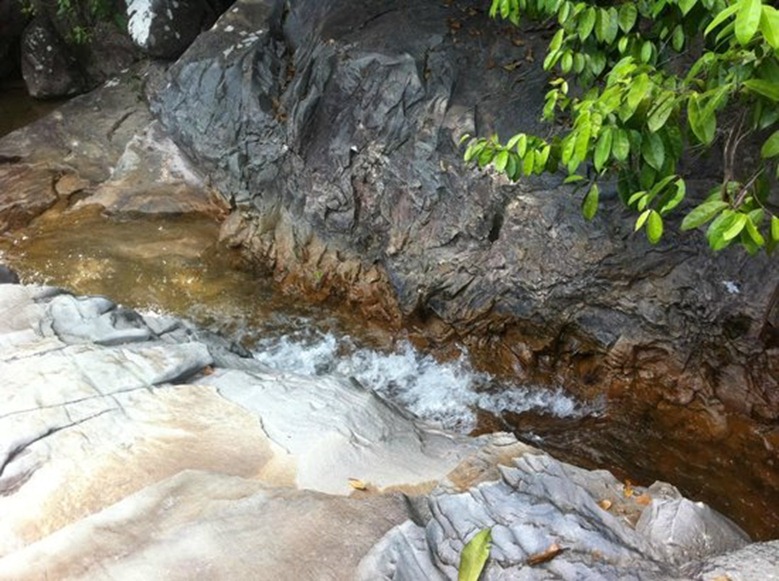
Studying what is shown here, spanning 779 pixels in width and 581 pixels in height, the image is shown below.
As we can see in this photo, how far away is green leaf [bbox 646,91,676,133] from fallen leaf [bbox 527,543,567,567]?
1.70 m

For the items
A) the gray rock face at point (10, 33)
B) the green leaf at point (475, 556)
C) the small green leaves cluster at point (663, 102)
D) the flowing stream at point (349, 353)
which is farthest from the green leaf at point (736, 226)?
the gray rock face at point (10, 33)

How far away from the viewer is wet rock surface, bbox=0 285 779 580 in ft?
8.84

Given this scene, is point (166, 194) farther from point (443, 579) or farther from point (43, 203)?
point (443, 579)

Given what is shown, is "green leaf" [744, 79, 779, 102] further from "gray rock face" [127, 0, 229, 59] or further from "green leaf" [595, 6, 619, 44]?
"gray rock face" [127, 0, 229, 59]

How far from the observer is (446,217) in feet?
19.1

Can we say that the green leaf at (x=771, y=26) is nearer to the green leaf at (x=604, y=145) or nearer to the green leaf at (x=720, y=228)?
the green leaf at (x=720, y=228)

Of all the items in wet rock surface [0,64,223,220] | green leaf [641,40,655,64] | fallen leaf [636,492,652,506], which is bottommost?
fallen leaf [636,492,652,506]

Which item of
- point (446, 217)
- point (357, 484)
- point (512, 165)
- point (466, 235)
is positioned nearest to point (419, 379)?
point (466, 235)

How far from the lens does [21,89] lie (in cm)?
1068

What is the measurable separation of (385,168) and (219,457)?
3.48 meters

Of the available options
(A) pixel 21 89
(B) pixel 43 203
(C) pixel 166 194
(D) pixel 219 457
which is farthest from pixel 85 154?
(D) pixel 219 457

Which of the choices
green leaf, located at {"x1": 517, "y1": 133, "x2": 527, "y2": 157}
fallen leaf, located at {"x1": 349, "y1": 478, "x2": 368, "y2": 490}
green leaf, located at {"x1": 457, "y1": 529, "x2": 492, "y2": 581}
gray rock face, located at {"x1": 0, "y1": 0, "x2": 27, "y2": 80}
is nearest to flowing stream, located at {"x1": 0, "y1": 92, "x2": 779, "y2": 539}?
fallen leaf, located at {"x1": 349, "y1": 478, "x2": 368, "y2": 490}

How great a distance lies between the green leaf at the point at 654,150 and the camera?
2.67 m

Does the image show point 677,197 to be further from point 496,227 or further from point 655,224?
point 496,227
